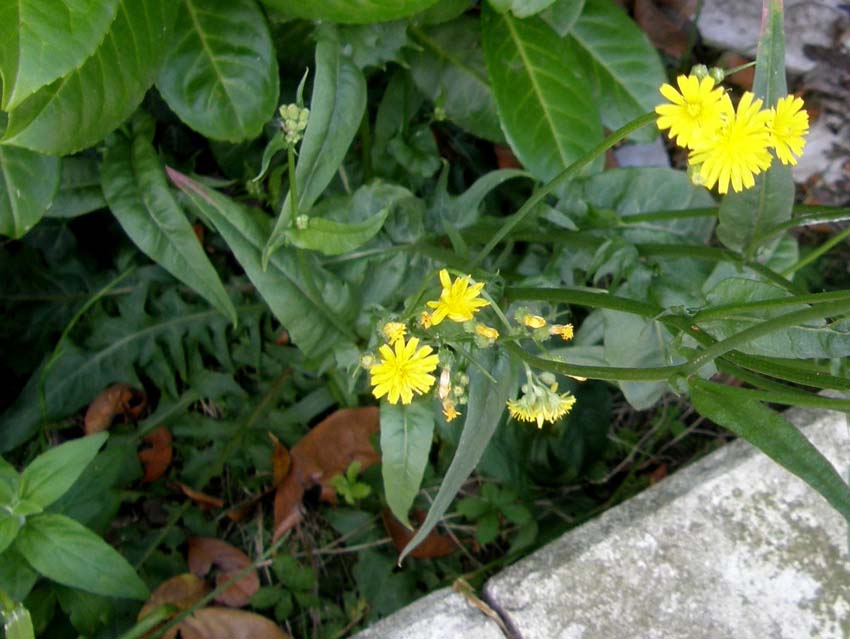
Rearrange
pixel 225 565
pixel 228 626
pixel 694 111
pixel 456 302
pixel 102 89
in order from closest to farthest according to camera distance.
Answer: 1. pixel 694 111
2. pixel 456 302
3. pixel 102 89
4. pixel 228 626
5. pixel 225 565

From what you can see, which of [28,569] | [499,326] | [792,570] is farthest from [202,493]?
[792,570]

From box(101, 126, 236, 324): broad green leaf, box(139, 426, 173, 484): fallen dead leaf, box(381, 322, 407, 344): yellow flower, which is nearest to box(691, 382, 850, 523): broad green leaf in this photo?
box(381, 322, 407, 344): yellow flower

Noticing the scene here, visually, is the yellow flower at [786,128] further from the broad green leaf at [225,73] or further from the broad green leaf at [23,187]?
the broad green leaf at [23,187]

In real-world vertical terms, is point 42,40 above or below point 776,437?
above

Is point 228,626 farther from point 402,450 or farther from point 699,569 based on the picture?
point 699,569

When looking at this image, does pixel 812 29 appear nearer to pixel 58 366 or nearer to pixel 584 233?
pixel 584 233

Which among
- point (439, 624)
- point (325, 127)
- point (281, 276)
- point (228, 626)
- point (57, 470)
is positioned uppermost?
point (325, 127)

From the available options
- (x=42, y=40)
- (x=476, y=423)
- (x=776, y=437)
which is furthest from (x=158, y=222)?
(x=776, y=437)
